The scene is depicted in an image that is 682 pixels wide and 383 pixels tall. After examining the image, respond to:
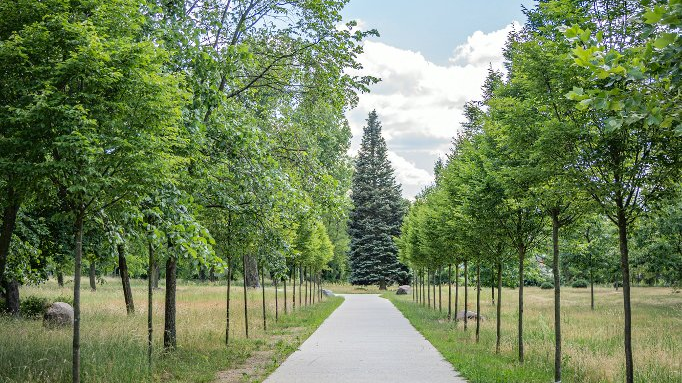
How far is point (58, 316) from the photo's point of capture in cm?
1531

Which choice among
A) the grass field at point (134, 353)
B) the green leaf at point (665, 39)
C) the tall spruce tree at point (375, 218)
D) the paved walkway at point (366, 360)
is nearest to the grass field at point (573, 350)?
the paved walkway at point (366, 360)

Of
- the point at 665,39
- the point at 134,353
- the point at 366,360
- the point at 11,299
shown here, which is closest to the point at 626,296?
the point at 665,39

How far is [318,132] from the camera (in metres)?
15.5

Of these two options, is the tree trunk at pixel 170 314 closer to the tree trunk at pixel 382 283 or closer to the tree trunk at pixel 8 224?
the tree trunk at pixel 8 224

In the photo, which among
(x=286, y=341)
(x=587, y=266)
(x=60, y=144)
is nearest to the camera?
(x=60, y=144)

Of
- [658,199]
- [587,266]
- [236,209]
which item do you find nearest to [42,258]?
[236,209]

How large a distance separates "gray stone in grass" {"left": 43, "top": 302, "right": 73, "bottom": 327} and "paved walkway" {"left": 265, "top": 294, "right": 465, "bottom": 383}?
22.3ft

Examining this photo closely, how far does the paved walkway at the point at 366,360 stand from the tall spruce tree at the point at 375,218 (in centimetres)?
4306

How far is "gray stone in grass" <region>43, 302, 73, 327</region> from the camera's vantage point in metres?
14.9

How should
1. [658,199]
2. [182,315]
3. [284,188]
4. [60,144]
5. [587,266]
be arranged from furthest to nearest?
[587,266], [182,315], [284,188], [658,199], [60,144]

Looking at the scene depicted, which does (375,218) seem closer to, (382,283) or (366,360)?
(382,283)

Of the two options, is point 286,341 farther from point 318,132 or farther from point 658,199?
point 658,199

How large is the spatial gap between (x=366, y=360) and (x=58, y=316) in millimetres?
9336

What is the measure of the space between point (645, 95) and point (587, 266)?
103ft
